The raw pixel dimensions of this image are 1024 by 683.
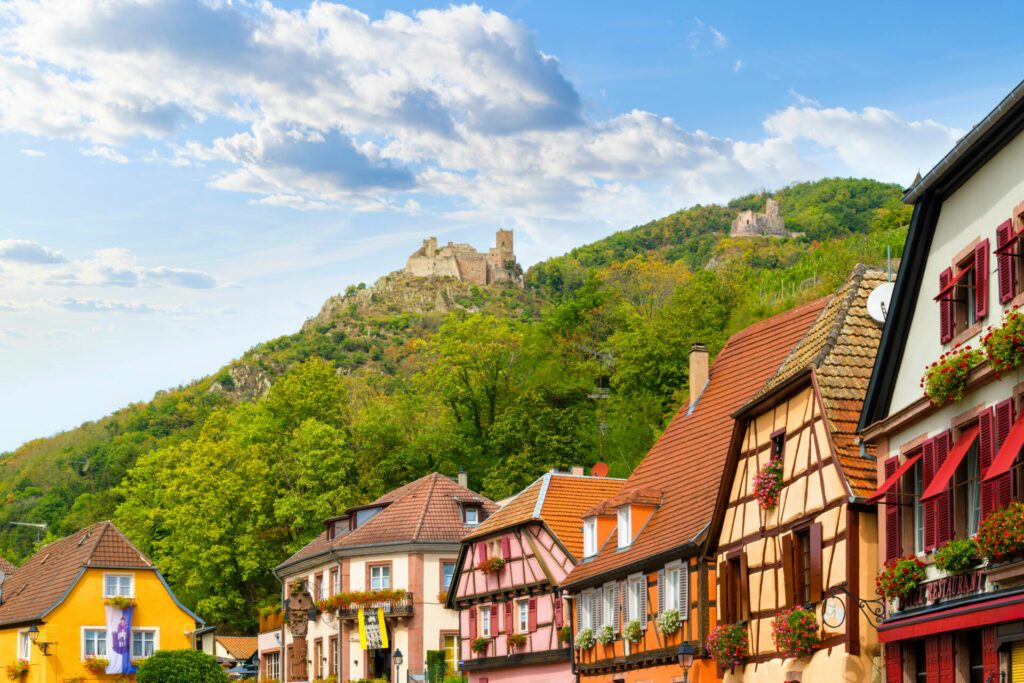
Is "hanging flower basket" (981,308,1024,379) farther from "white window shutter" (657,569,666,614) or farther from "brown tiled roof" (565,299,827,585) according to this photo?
"white window shutter" (657,569,666,614)

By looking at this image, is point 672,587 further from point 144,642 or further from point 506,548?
point 144,642

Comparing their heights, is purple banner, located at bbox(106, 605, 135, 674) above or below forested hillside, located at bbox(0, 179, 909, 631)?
below

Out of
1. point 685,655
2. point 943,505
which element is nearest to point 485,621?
point 685,655

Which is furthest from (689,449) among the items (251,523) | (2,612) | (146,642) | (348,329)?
(348,329)

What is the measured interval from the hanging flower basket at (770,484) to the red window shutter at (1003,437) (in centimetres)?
792

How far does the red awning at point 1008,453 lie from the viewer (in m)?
16.9

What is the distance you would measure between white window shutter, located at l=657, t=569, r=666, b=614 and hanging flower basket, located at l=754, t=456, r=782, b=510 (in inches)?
245

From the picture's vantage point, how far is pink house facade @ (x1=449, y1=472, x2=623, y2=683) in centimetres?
4294

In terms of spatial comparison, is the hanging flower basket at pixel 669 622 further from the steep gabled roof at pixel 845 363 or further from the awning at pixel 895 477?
the awning at pixel 895 477

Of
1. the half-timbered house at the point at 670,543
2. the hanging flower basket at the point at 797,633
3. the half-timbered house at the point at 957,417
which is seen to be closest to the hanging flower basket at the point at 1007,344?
the half-timbered house at the point at 957,417

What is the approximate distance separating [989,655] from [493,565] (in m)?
29.3

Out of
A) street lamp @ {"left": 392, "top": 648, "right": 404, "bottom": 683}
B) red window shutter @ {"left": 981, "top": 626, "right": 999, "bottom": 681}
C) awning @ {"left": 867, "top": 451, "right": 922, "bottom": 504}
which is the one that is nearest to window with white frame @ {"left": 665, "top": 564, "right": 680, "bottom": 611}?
awning @ {"left": 867, "top": 451, "right": 922, "bottom": 504}

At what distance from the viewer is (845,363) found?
25.1 metres

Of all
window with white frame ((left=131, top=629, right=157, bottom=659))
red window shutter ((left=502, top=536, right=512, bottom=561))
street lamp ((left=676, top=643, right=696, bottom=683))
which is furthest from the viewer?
window with white frame ((left=131, top=629, right=157, bottom=659))
